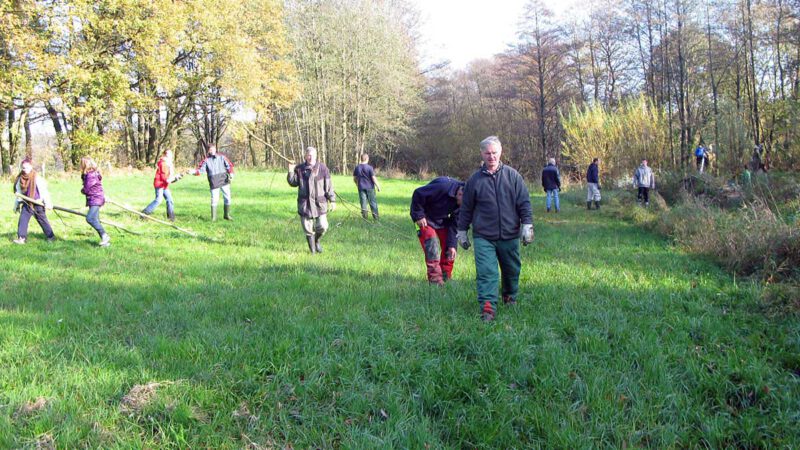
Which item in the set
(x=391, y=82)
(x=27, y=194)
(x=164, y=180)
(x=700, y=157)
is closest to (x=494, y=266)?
(x=27, y=194)

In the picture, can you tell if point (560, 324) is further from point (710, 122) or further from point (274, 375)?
point (710, 122)

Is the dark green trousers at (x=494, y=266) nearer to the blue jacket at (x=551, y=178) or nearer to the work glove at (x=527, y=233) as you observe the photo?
the work glove at (x=527, y=233)

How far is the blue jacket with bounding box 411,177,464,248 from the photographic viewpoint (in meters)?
6.88

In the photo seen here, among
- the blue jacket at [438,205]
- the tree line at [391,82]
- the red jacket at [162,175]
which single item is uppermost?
the tree line at [391,82]

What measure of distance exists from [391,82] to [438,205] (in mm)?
31894

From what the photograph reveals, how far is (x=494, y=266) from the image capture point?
542 centimetres

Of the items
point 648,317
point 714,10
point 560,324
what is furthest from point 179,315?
point 714,10

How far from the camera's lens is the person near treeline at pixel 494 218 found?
212 inches

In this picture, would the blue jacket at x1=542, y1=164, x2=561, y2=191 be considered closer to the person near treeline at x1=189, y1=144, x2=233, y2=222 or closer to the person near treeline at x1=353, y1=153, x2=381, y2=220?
the person near treeline at x1=353, y1=153, x2=381, y2=220

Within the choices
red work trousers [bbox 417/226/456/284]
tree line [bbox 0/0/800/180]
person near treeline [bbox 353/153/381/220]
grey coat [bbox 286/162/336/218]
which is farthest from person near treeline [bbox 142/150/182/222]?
tree line [bbox 0/0/800/180]

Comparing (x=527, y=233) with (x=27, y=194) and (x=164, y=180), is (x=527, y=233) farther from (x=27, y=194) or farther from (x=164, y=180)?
(x=164, y=180)

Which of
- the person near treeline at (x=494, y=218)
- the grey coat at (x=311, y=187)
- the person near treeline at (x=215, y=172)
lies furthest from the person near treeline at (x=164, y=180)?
the person near treeline at (x=494, y=218)

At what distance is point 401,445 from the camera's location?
310cm

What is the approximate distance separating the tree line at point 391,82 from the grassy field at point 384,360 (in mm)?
16811
